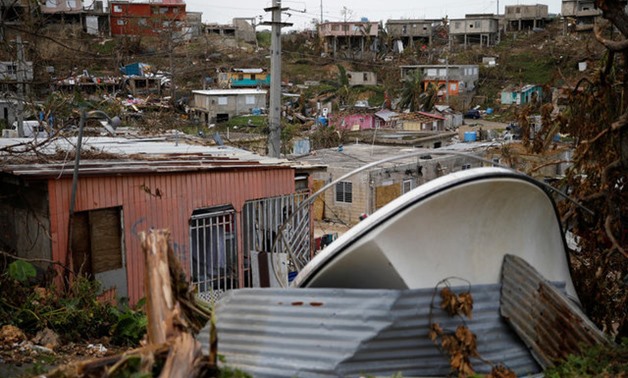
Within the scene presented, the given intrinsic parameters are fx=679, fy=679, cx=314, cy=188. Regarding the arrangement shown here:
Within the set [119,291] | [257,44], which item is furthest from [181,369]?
[257,44]

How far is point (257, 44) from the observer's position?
68.5 m

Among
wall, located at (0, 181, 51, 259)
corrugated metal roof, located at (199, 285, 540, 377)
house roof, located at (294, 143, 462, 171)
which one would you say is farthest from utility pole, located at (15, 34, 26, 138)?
house roof, located at (294, 143, 462, 171)

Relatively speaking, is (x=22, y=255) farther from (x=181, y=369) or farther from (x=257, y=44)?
(x=257, y=44)

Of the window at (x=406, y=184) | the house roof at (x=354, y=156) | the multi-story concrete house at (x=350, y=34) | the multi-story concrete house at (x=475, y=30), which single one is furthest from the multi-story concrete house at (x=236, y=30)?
the window at (x=406, y=184)

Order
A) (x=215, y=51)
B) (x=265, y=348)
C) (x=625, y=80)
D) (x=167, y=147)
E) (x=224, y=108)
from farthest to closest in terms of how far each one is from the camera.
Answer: (x=215, y=51)
(x=224, y=108)
(x=167, y=147)
(x=625, y=80)
(x=265, y=348)

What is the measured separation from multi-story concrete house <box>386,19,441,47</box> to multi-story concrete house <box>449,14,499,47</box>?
2524mm

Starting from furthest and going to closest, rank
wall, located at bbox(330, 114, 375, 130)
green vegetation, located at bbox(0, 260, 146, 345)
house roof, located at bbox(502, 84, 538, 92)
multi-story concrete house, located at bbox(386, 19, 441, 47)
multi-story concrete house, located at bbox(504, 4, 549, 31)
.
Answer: multi-story concrete house, located at bbox(386, 19, 441, 47), multi-story concrete house, located at bbox(504, 4, 549, 31), house roof, located at bbox(502, 84, 538, 92), wall, located at bbox(330, 114, 375, 130), green vegetation, located at bbox(0, 260, 146, 345)

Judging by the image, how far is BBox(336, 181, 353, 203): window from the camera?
22.4 metres

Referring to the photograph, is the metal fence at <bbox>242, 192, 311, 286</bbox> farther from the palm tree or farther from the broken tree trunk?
the palm tree

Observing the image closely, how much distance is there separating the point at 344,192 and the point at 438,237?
17.6m

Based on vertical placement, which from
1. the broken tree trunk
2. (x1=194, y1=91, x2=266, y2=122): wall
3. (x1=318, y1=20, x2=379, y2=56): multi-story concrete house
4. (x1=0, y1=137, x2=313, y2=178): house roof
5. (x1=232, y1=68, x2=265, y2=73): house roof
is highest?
(x1=318, y1=20, x2=379, y2=56): multi-story concrete house

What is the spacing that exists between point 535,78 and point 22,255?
163ft

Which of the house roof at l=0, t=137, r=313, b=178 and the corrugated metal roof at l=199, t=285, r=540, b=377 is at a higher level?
the house roof at l=0, t=137, r=313, b=178

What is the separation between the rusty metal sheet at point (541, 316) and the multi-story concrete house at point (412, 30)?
63998 millimetres
